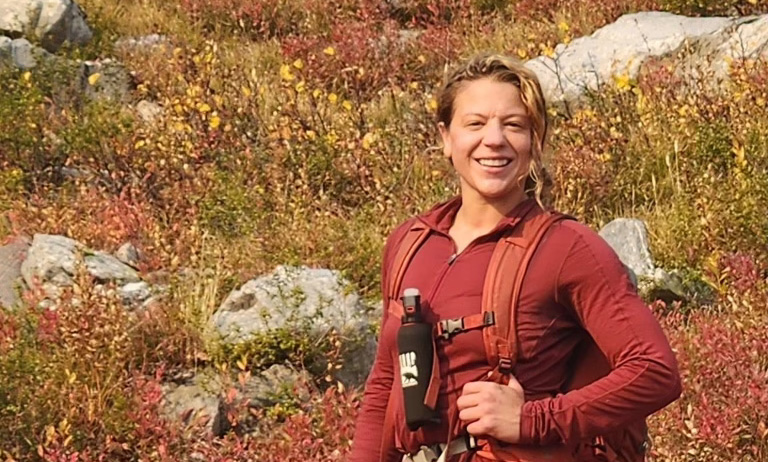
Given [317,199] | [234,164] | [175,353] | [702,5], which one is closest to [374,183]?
[317,199]

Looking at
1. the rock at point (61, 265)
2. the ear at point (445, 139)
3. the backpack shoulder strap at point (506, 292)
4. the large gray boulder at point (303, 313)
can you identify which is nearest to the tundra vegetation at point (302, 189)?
the large gray boulder at point (303, 313)

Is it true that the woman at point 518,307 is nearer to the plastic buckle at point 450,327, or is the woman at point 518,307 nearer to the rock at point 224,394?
the plastic buckle at point 450,327

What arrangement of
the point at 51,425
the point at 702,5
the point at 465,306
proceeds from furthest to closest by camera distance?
the point at 702,5
the point at 51,425
the point at 465,306

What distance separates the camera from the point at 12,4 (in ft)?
37.8

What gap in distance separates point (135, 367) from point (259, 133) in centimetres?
342

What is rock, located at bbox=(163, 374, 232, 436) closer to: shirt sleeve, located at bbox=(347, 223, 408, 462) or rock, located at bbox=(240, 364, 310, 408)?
rock, located at bbox=(240, 364, 310, 408)

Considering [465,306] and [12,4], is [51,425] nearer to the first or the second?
[465,306]

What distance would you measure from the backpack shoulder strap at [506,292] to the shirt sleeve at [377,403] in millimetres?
410

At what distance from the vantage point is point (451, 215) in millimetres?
2783

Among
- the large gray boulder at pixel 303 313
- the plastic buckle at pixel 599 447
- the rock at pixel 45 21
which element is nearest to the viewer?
the plastic buckle at pixel 599 447

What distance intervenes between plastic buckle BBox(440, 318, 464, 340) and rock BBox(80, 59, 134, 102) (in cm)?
834

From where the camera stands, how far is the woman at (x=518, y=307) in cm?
240

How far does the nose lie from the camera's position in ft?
8.64

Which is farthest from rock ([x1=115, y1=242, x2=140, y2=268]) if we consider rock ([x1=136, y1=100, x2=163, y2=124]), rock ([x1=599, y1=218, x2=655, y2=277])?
rock ([x1=599, y1=218, x2=655, y2=277])
